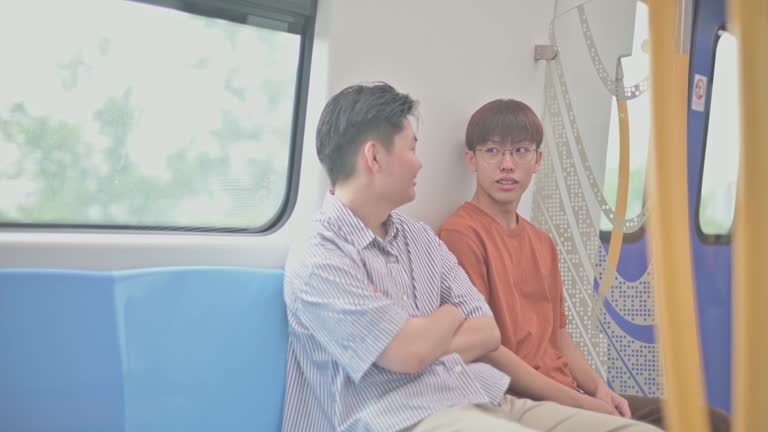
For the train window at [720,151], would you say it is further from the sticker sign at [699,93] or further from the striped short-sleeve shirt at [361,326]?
the striped short-sleeve shirt at [361,326]

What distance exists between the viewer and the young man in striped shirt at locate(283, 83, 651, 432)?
1922mm

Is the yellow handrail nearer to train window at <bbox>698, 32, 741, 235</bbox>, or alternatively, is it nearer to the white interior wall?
the white interior wall

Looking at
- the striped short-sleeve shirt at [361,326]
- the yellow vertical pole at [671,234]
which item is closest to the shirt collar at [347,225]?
the striped short-sleeve shirt at [361,326]

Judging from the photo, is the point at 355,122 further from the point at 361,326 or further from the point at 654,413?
the point at 654,413

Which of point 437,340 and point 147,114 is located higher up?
point 147,114

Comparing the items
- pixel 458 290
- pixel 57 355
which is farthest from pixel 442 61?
pixel 57 355

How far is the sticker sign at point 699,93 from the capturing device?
3613mm

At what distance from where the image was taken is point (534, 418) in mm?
2236

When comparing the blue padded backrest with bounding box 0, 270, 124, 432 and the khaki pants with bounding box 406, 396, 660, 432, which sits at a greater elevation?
the blue padded backrest with bounding box 0, 270, 124, 432

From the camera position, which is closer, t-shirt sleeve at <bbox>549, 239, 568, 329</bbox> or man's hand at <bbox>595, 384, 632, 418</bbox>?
man's hand at <bbox>595, 384, 632, 418</bbox>

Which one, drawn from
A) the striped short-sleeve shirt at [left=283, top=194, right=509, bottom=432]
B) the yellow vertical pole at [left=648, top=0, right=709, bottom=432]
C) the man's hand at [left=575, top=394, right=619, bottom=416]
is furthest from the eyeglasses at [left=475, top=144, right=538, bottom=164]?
the yellow vertical pole at [left=648, top=0, right=709, bottom=432]

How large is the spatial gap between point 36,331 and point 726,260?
10.2ft

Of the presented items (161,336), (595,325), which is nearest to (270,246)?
(161,336)

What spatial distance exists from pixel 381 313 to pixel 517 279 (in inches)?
35.1
